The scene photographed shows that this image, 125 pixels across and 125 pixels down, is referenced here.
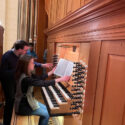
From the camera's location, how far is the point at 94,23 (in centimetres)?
121

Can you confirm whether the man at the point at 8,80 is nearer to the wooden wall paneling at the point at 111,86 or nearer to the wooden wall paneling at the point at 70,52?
the wooden wall paneling at the point at 70,52

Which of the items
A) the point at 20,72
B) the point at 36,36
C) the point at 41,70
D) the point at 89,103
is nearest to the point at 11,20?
the point at 36,36

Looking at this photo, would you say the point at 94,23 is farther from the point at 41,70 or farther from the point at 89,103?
the point at 41,70

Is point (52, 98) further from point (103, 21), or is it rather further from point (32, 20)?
point (32, 20)

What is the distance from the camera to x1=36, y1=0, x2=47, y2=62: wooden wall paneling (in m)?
3.93

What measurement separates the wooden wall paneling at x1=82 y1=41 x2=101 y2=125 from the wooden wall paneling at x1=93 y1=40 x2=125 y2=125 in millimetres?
66

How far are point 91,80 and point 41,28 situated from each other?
3048 mm

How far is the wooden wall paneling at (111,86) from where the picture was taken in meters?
0.87

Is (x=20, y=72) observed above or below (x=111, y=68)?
below

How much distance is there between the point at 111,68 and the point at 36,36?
130 inches

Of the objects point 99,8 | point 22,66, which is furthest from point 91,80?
point 22,66

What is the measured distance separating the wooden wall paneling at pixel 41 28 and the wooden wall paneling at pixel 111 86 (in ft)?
10.2

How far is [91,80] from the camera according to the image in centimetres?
128

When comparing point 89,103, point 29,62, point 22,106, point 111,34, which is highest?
point 111,34
